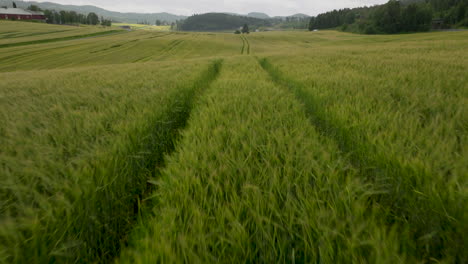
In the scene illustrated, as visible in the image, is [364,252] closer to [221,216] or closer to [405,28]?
[221,216]

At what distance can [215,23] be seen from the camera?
187 m

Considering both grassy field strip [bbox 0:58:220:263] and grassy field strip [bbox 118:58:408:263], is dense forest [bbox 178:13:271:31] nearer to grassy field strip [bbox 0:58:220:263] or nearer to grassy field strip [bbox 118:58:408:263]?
grassy field strip [bbox 0:58:220:263]

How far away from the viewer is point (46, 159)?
3.90ft

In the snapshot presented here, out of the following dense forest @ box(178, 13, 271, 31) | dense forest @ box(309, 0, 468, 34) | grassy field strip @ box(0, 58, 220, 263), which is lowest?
grassy field strip @ box(0, 58, 220, 263)

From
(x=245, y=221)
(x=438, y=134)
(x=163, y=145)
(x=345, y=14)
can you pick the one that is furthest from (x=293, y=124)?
(x=345, y=14)

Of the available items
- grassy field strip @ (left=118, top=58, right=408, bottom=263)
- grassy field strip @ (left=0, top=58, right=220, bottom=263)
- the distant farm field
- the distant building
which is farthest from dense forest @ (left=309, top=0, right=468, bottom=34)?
the distant building

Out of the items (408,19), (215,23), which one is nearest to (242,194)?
(408,19)

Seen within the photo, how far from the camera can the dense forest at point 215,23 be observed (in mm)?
174500

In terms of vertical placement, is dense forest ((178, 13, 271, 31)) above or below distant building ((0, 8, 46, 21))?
above

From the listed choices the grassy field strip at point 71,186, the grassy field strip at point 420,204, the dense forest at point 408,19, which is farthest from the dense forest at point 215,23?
the grassy field strip at point 420,204

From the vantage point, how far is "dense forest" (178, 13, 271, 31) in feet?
573

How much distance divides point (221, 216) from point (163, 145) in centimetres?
182

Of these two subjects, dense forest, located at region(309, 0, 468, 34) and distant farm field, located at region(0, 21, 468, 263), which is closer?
distant farm field, located at region(0, 21, 468, 263)

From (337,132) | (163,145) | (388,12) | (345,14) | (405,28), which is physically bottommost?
(163,145)
